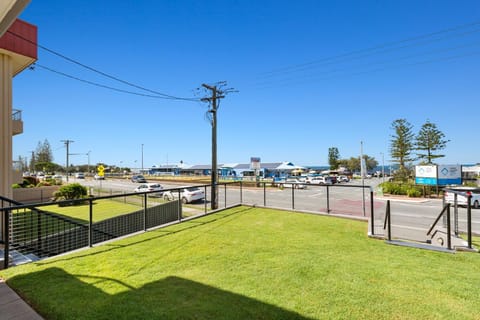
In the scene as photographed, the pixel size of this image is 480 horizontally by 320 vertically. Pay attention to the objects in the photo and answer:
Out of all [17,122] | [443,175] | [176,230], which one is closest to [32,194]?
[17,122]

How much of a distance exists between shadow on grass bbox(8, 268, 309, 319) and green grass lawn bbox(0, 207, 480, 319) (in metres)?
0.01

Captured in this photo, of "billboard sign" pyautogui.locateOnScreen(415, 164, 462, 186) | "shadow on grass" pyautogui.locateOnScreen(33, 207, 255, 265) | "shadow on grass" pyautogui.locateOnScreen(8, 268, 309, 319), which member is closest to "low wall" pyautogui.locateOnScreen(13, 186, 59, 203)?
"shadow on grass" pyautogui.locateOnScreen(33, 207, 255, 265)

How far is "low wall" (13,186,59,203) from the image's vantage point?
1920 cm

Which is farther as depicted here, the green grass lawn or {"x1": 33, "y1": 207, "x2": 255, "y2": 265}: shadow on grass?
{"x1": 33, "y1": 207, "x2": 255, "y2": 265}: shadow on grass

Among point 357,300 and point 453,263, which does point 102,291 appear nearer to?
point 357,300

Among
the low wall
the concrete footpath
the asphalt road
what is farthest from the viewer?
the low wall

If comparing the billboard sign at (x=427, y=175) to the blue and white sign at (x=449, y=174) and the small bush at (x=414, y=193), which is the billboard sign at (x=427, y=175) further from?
the small bush at (x=414, y=193)

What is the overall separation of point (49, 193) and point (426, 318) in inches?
1047

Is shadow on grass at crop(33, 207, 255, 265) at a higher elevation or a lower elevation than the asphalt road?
higher

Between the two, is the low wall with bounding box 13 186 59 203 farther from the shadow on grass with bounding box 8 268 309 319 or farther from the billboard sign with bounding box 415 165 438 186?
the billboard sign with bounding box 415 165 438 186

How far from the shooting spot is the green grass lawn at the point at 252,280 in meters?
2.81

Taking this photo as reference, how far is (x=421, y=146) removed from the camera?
1236 inches

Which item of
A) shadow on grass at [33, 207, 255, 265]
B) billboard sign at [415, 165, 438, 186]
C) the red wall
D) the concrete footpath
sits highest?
the red wall

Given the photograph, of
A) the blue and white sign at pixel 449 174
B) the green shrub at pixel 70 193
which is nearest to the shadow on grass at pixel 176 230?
the green shrub at pixel 70 193
